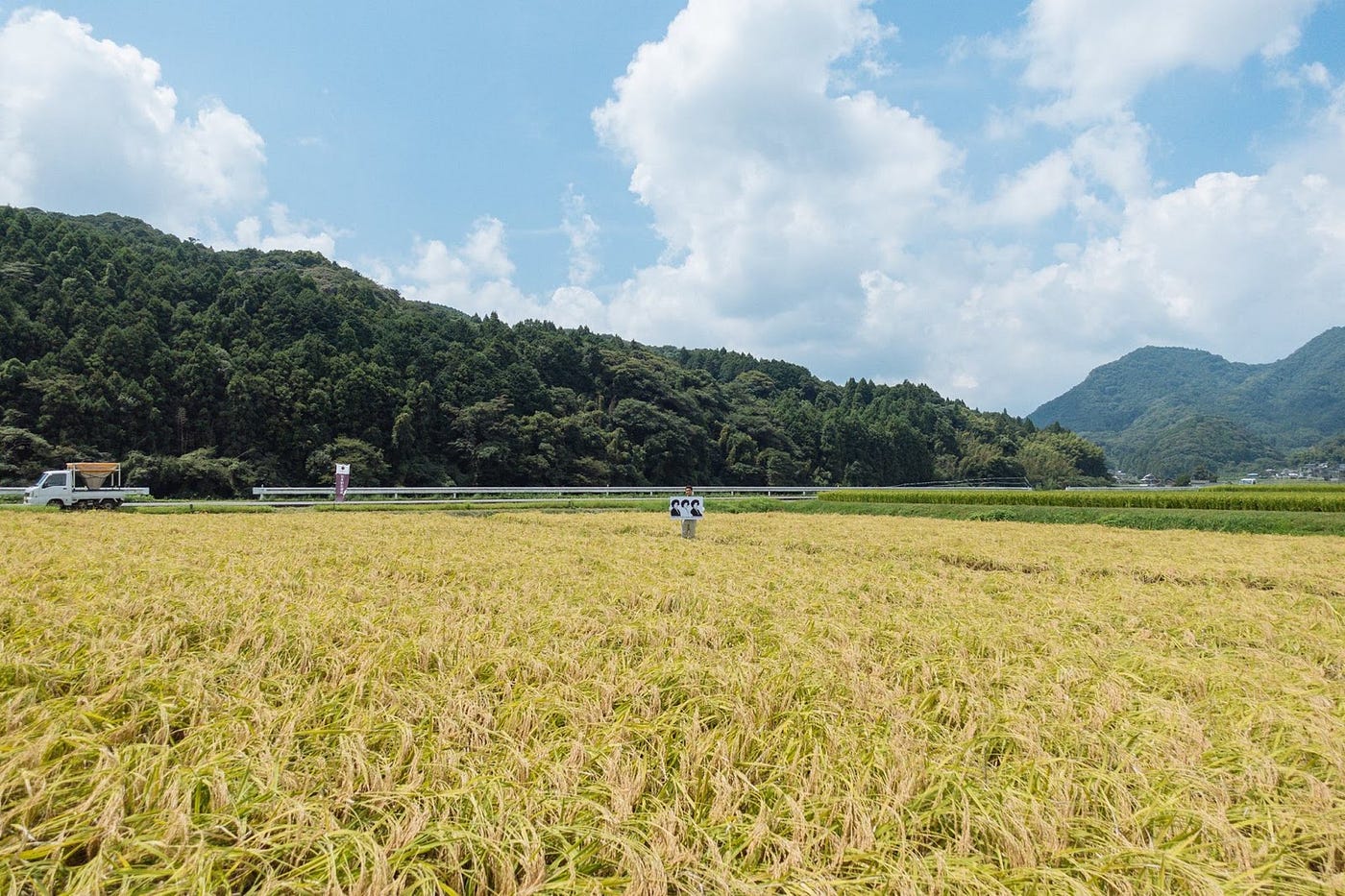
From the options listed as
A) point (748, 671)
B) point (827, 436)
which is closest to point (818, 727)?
point (748, 671)

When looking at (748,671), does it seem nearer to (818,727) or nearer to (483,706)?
(818,727)

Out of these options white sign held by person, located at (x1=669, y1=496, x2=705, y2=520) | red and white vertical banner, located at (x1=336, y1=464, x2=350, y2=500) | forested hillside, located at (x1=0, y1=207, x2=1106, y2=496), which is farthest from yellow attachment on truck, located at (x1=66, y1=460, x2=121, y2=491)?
white sign held by person, located at (x1=669, y1=496, x2=705, y2=520)

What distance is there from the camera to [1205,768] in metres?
Answer: 2.63

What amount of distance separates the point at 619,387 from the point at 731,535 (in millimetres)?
59105

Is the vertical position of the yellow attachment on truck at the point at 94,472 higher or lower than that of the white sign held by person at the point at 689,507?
higher

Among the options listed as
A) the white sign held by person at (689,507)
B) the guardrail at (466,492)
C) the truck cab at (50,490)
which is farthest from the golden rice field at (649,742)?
the guardrail at (466,492)

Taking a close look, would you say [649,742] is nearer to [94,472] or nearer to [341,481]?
[94,472]

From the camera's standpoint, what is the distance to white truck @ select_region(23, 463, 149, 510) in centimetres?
2275

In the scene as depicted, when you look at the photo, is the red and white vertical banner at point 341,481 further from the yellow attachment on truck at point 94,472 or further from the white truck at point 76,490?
the yellow attachment on truck at point 94,472

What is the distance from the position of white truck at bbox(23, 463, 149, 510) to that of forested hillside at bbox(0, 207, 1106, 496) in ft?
42.2

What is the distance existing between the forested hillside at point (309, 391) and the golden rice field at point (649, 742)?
138 ft

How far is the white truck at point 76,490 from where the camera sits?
22750mm

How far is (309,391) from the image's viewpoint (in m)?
45.7

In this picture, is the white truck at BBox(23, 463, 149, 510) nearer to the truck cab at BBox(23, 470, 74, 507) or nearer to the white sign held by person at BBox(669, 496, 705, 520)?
the truck cab at BBox(23, 470, 74, 507)
